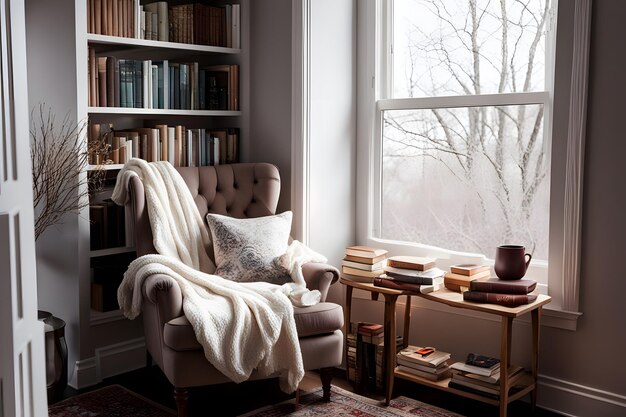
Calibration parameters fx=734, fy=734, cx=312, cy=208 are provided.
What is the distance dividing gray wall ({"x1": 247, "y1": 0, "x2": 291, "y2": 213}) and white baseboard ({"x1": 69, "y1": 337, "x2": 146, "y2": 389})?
1.07 meters

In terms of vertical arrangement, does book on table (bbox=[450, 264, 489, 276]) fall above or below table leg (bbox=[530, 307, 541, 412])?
above

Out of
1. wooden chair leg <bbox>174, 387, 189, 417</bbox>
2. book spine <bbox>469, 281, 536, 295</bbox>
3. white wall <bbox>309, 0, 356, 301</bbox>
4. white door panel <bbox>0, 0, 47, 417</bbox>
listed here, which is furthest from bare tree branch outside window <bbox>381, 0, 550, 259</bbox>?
white door panel <bbox>0, 0, 47, 417</bbox>

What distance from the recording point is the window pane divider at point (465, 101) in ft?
11.2

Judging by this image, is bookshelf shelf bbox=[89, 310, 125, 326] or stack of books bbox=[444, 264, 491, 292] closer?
stack of books bbox=[444, 264, 491, 292]

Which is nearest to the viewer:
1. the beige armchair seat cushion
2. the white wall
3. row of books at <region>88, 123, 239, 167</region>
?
the beige armchair seat cushion

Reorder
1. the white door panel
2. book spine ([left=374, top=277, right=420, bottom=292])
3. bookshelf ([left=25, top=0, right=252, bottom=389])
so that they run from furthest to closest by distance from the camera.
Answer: bookshelf ([left=25, top=0, right=252, bottom=389]) < book spine ([left=374, top=277, right=420, bottom=292]) < the white door panel

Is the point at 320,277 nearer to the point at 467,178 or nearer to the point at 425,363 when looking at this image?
the point at 425,363

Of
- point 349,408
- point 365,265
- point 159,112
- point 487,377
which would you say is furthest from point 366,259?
point 159,112

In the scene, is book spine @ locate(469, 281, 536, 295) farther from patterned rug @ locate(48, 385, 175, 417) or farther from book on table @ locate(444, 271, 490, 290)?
patterned rug @ locate(48, 385, 175, 417)

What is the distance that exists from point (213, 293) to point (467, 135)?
4.90 ft

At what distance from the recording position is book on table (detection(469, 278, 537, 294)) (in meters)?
3.08

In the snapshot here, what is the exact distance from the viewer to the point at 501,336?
9.95 ft

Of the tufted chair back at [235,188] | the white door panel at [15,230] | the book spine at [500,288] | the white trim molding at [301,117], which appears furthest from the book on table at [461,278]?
the white door panel at [15,230]

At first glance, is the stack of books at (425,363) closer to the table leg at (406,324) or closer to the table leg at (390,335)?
the table leg at (390,335)
